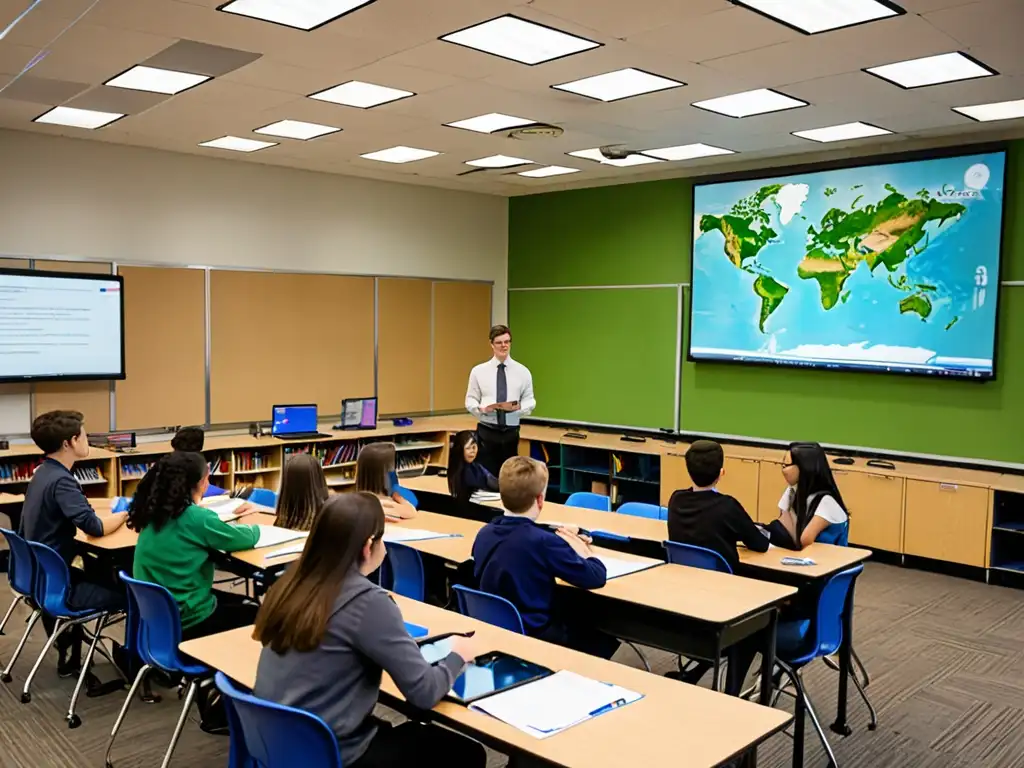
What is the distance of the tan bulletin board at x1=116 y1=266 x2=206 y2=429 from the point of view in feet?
24.2

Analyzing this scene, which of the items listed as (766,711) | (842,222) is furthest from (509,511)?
(842,222)

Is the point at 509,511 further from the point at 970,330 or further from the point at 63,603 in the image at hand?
the point at 970,330

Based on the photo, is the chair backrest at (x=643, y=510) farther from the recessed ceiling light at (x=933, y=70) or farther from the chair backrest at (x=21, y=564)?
the chair backrest at (x=21, y=564)

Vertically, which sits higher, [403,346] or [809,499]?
[403,346]

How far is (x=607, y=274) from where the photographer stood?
9031 millimetres

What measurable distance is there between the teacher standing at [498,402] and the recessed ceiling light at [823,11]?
3.22 metres

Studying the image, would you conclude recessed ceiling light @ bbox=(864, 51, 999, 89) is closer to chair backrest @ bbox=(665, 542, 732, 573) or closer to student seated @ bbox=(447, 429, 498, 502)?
chair backrest @ bbox=(665, 542, 732, 573)

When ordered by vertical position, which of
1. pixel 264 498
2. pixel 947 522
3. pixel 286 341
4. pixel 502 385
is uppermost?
pixel 286 341

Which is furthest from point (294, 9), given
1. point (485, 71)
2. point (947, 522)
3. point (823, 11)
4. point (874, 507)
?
point (947, 522)

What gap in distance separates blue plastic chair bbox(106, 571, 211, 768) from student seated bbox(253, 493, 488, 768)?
118 cm

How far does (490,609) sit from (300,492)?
1.45m

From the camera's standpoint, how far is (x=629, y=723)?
217 cm

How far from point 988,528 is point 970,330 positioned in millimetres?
1442

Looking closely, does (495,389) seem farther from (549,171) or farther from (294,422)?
(549,171)
